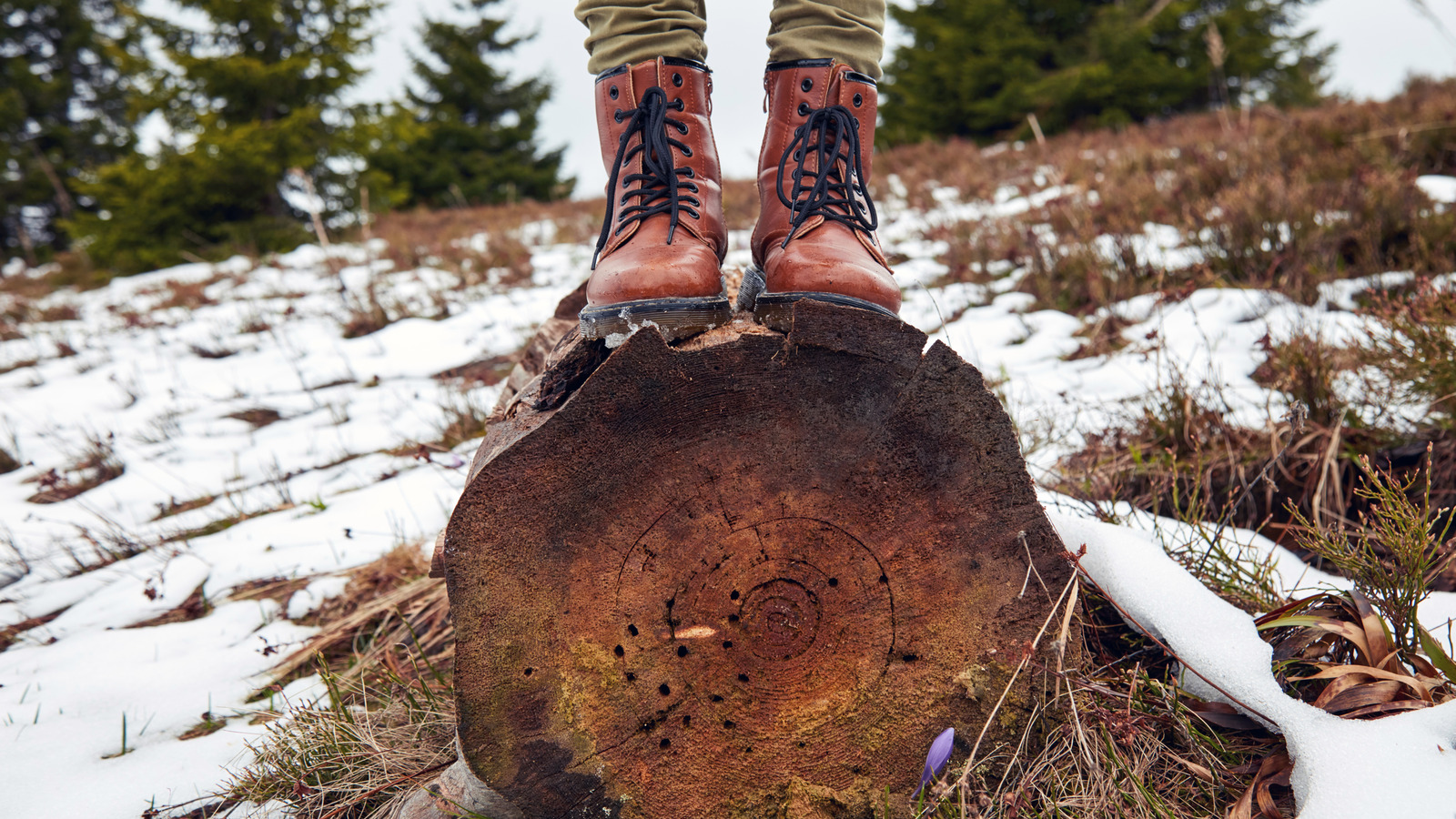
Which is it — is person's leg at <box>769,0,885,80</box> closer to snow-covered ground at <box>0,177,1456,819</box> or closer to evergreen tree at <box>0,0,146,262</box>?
snow-covered ground at <box>0,177,1456,819</box>

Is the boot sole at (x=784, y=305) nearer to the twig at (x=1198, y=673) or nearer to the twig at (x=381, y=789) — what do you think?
the twig at (x=1198, y=673)

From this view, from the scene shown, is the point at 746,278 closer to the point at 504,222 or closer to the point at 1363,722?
the point at 1363,722

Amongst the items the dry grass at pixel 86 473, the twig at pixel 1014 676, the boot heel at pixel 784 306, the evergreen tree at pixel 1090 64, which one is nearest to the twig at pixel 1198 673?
the twig at pixel 1014 676

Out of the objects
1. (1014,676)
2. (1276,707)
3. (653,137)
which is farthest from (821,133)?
(1276,707)

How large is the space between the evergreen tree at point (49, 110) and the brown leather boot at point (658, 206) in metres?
17.5

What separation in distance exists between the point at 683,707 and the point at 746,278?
88 cm

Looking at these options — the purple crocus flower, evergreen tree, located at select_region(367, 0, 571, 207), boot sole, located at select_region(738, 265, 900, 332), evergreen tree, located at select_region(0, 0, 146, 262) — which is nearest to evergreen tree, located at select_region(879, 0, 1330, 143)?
evergreen tree, located at select_region(367, 0, 571, 207)

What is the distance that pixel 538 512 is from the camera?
100cm

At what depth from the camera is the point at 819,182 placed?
1354mm

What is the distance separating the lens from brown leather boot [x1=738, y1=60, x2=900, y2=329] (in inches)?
49.3

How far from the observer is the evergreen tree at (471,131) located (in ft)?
49.2

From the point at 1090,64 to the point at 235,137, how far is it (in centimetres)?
1395

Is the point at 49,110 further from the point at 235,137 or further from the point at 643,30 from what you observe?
the point at 643,30

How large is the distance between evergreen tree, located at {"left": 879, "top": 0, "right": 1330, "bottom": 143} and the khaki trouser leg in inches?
479
